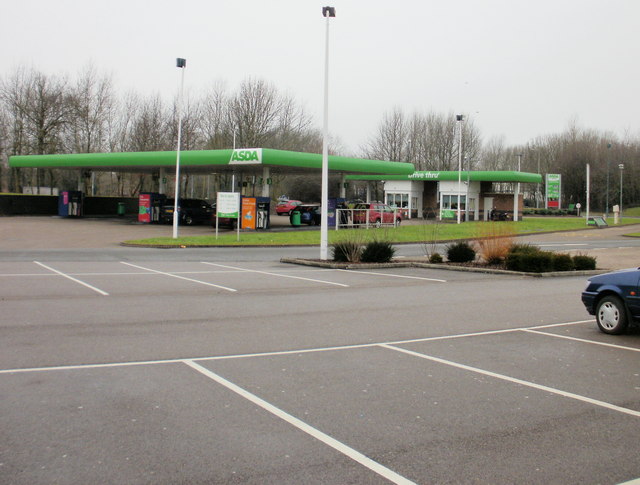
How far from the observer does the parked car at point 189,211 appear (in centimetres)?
4614

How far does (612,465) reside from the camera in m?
4.56

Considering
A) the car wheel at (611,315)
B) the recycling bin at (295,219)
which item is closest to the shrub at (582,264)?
the car wheel at (611,315)

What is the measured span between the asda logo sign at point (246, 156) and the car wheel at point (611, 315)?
29033 mm

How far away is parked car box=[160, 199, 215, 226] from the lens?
46141mm

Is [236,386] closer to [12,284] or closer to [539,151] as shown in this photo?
[12,284]

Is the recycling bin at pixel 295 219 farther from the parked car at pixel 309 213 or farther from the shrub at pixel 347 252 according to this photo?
the shrub at pixel 347 252

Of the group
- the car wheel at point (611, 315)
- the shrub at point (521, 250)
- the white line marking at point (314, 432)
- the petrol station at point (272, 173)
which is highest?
the petrol station at point (272, 173)

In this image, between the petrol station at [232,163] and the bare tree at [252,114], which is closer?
the petrol station at [232,163]

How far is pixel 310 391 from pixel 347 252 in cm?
1579

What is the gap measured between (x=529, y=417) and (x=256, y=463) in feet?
8.46

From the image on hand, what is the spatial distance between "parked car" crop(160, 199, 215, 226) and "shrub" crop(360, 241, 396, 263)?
25.6 m

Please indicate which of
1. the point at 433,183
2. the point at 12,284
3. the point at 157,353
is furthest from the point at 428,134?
the point at 157,353

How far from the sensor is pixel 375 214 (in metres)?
47.3

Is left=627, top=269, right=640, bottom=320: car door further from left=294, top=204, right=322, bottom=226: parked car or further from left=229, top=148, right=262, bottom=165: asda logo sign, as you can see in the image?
left=294, top=204, right=322, bottom=226: parked car
